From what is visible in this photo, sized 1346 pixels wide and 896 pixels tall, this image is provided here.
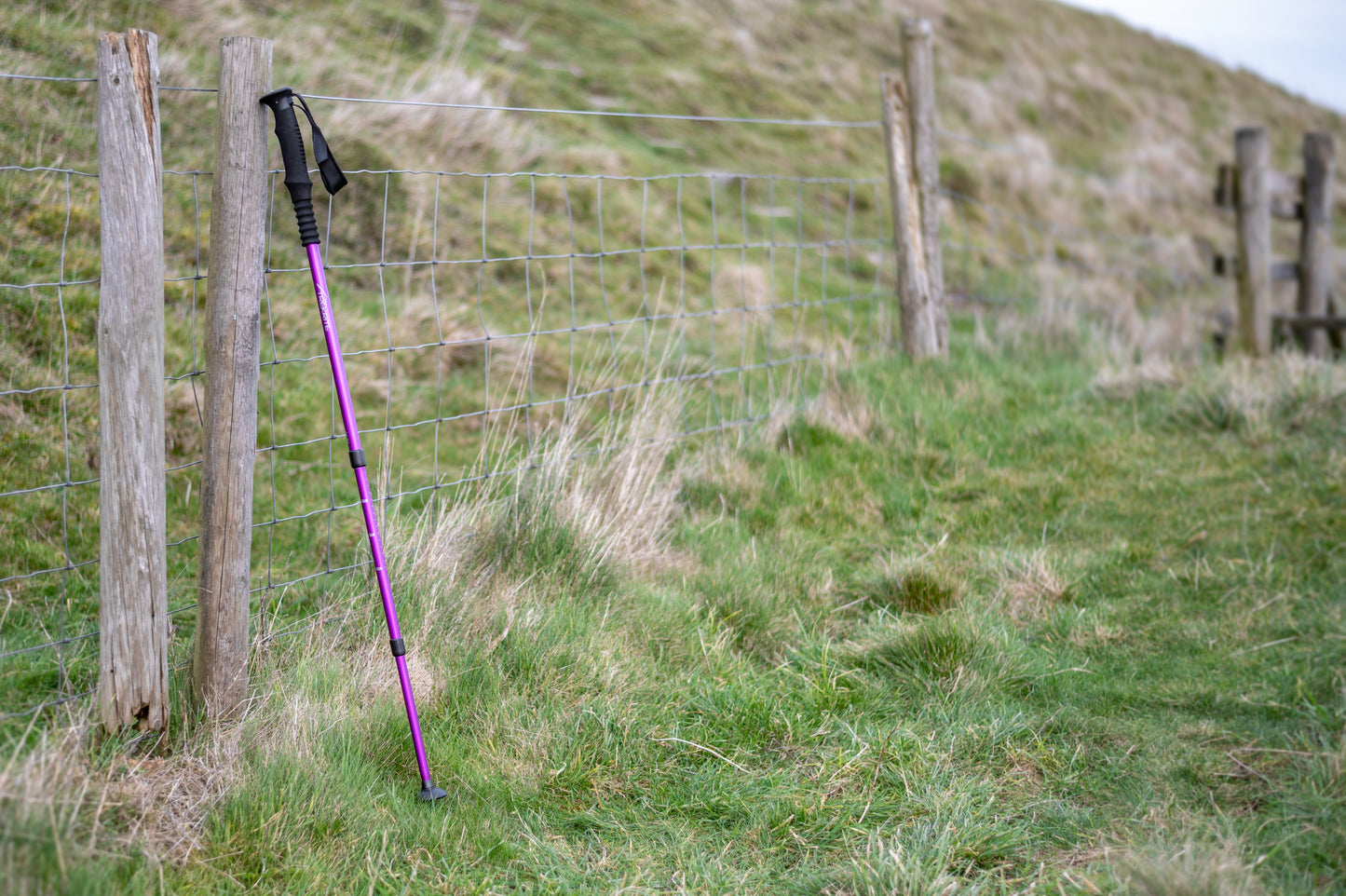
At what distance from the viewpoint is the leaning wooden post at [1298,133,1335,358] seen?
27.6ft

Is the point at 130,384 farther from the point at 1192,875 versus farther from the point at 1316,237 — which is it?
the point at 1316,237

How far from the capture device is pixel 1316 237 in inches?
340

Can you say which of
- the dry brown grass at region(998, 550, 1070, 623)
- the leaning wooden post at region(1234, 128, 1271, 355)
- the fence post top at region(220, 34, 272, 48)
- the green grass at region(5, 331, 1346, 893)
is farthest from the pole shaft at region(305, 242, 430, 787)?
the leaning wooden post at region(1234, 128, 1271, 355)

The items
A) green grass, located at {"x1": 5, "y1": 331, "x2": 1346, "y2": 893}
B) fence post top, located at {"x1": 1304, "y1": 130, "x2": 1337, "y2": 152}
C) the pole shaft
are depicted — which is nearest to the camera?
green grass, located at {"x1": 5, "y1": 331, "x2": 1346, "y2": 893}

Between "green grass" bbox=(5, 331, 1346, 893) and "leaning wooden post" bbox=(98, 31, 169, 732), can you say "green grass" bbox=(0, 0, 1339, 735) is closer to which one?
"leaning wooden post" bbox=(98, 31, 169, 732)

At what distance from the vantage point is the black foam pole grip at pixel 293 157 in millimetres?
2910

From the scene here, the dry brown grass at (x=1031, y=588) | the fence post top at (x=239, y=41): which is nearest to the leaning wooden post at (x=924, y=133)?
the dry brown grass at (x=1031, y=588)

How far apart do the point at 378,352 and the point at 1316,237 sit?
7743 mm

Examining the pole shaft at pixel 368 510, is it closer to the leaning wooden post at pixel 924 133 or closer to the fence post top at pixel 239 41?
the fence post top at pixel 239 41

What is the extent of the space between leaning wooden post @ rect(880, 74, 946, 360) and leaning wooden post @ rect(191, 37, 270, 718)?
4415mm

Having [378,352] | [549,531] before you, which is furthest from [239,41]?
[378,352]

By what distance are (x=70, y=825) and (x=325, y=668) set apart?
885 millimetres

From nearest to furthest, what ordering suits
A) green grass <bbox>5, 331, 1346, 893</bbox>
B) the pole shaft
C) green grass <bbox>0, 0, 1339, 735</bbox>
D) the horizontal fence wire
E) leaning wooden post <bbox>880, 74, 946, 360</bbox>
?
green grass <bbox>5, 331, 1346, 893</bbox>
the pole shaft
the horizontal fence wire
green grass <bbox>0, 0, 1339, 735</bbox>
leaning wooden post <bbox>880, 74, 946, 360</bbox>

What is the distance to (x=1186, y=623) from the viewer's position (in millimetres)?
3979
